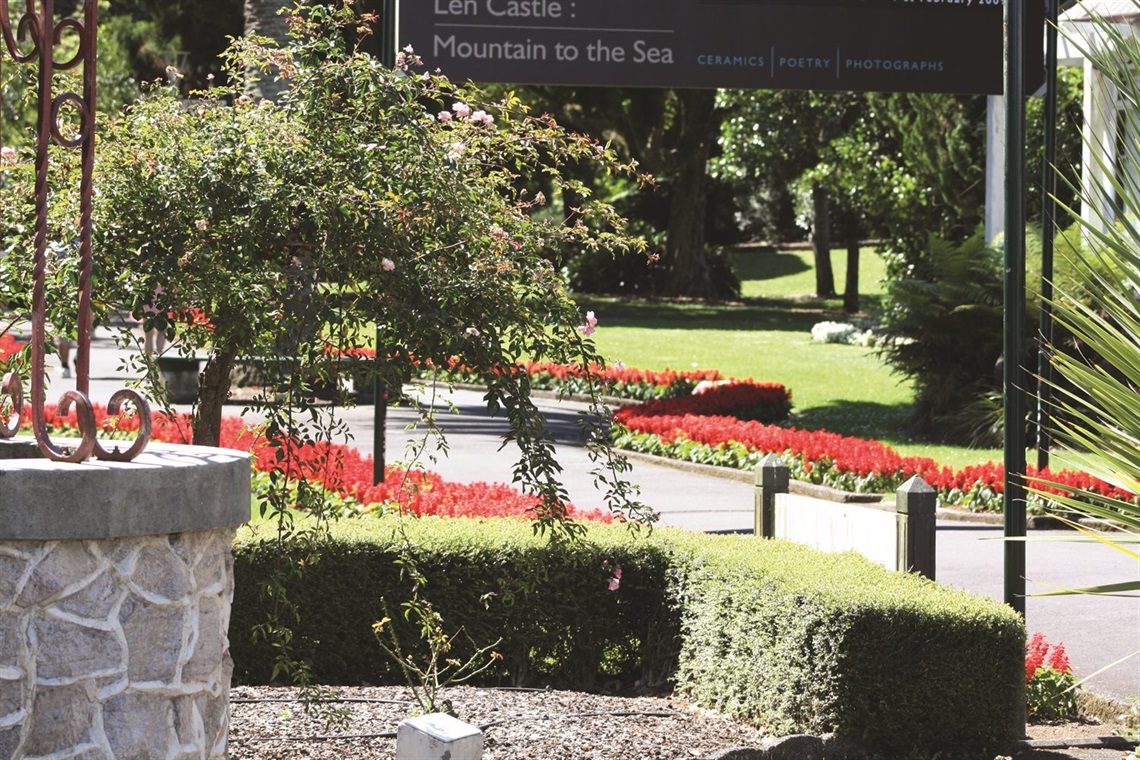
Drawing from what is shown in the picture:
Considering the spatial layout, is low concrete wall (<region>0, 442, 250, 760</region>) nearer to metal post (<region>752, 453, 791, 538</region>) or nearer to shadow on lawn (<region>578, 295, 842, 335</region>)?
metal post (<region>752, 453, 791, 538</region>)

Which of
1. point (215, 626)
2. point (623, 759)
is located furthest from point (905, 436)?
point (215, 626)

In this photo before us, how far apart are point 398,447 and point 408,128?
11.0 meters

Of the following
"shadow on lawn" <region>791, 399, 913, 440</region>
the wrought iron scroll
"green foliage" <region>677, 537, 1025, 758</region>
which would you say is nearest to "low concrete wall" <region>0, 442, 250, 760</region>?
the wrought iron scroll

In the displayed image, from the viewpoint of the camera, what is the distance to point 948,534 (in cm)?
1180

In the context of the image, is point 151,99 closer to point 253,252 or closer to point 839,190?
point 253,252

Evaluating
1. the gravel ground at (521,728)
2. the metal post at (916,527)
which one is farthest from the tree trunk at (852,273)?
the gravel ground at (521,728)

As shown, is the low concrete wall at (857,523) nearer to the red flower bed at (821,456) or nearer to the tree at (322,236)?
the tree at (322,236)

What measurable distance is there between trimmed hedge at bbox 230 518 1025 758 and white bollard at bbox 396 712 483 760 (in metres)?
1.72

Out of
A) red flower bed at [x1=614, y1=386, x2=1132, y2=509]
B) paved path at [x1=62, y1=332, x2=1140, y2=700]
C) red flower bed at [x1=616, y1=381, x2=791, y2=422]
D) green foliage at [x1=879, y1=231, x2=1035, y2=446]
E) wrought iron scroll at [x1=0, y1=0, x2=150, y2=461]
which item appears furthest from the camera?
red flower bed at [x1=616, y1=381, x2=791, y2=422]

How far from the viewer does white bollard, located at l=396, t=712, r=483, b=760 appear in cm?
432

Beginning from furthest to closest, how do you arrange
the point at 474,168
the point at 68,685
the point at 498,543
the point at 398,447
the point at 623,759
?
the point at 398,447
the point at 498,543
the point at 474,168
the point at 623,759
the point at 68,685

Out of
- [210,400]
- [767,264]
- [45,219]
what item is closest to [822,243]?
[767,264]

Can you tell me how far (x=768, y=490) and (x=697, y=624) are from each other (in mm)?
1504

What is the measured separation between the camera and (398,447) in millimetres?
16375
